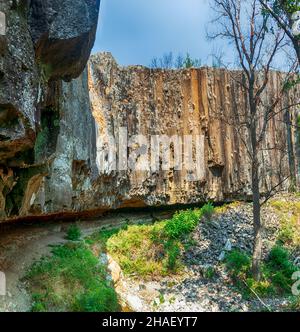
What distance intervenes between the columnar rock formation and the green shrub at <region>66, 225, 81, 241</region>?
29.0 inches

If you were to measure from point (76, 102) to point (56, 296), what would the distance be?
159 inches

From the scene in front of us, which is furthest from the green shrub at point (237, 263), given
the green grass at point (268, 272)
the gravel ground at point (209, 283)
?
the gravel ground at point (209, 283)

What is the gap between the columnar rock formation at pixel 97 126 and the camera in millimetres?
5250

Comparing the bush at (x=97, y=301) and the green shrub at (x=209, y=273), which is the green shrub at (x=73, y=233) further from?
the green shrub at (x=209, y=273)

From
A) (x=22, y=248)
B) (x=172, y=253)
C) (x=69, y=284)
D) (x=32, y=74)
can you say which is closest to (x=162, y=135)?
(x=172, y=253)

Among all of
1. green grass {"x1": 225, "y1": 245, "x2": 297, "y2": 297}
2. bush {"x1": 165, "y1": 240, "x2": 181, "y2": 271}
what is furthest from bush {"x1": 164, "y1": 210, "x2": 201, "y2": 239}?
green grass {"x1": 225, "y1": 245, "x2": 297, "y2": 297}

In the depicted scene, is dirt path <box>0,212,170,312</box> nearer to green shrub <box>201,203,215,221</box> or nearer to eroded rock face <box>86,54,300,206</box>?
eroded rock face <box>86,54,300,206</box>

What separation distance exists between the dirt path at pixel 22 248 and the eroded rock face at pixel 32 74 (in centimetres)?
174

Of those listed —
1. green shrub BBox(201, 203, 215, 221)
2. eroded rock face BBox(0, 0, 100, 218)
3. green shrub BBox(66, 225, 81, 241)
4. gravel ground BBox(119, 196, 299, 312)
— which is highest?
eroded rock face BBox(0, 0, 100, 218)

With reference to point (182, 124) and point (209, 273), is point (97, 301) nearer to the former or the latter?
point (209, 273)

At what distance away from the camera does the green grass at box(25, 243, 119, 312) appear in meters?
8.29

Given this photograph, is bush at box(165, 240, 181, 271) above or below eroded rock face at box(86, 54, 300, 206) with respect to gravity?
below

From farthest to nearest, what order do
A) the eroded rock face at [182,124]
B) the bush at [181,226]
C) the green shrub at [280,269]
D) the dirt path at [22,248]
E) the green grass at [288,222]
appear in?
1. the eroded rock face at [182,124]
2. the green grass at [288,222]
3. the bush at [181,226]
4. the green shrub at [280,269]
5. the dirt path at [22,248]

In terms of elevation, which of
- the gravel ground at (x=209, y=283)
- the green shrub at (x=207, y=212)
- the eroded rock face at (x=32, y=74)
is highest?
the eroded rock face at (x=32, y=74)
